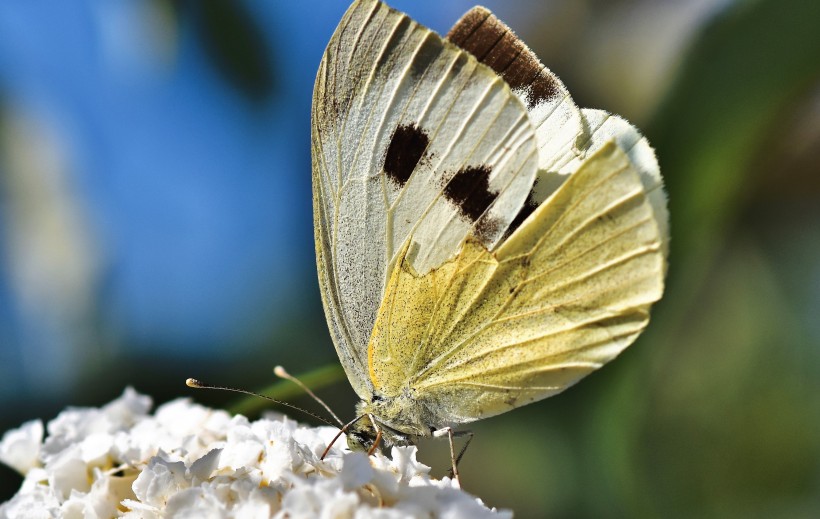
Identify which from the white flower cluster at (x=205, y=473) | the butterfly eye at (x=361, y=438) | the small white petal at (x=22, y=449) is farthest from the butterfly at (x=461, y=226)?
the small white petal at (x=22, y=449)

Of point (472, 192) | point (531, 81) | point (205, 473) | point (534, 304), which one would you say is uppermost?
point (531, 81)

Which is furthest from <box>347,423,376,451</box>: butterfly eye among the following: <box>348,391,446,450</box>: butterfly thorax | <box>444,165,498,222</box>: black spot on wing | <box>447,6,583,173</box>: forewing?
<box>447,6,583,173</box>: forewing

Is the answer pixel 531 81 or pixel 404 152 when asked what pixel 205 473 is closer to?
pixel 404 152

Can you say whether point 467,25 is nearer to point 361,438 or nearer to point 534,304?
point 534,304

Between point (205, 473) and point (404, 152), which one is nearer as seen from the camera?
point (205, 473)

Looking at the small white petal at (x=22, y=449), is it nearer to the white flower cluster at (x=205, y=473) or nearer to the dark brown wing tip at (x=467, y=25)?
the white flower cluster at (x=205, y=473)

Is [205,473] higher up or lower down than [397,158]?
lower down

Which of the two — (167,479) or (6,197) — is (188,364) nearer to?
(6,197)

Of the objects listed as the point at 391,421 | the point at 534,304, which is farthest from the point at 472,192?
the point at 391,421
